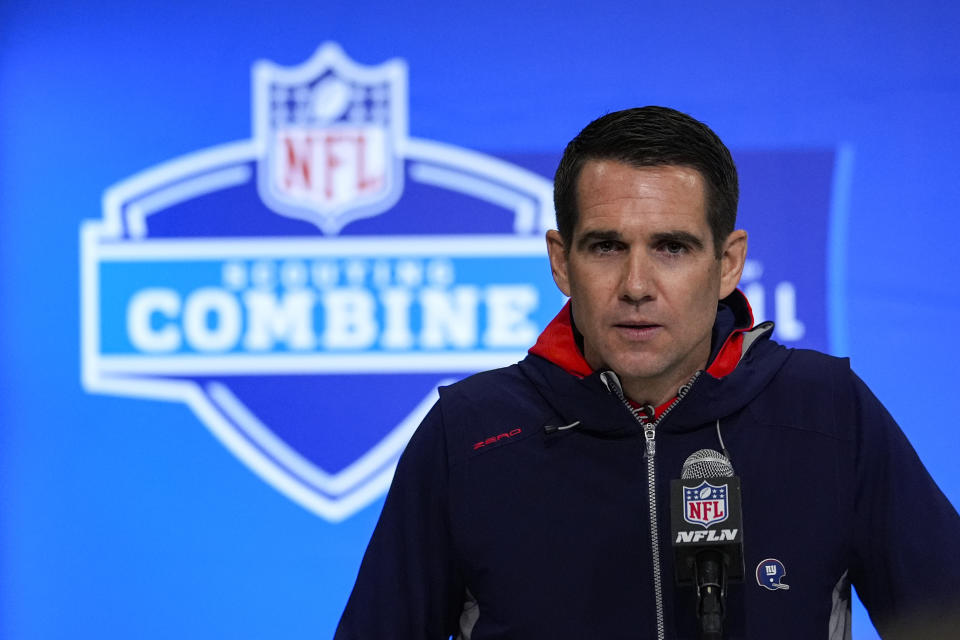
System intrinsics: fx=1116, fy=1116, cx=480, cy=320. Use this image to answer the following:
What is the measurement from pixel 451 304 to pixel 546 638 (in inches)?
64.9

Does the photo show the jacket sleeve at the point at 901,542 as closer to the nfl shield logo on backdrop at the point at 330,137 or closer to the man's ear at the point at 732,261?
the man's ear at the point at 732,261

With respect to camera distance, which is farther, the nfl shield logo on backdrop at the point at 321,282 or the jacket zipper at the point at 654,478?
the nfl shield logo on backdrop at the point at 321,282

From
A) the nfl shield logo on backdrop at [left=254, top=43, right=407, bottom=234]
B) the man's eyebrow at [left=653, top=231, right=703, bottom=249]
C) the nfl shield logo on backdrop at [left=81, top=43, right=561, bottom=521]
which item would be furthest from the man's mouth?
the nfl shield logo on backdrop at [left=254, top=43, right=407, bottom=234]

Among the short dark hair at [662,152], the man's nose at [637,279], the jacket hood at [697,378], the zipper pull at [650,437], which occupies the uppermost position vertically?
the short dark hair at [662,152]

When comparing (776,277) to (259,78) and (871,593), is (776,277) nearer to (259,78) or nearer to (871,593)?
(259,78)

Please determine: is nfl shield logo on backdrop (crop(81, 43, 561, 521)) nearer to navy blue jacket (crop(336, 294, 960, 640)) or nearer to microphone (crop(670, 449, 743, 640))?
navy blue jacket (crop(336, 294, 960, 640))

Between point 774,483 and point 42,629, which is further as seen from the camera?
point 42,629

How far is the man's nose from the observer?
4.34 ft

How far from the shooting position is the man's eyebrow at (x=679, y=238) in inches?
53.0

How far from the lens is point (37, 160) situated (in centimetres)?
303

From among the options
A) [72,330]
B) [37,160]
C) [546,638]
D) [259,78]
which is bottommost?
[546,638]

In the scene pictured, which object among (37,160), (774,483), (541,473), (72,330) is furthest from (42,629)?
(774,483)

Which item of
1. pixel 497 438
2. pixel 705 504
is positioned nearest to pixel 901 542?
pixel 705 504

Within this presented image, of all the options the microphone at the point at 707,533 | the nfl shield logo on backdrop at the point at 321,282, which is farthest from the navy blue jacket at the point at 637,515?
the nfl shield logo on backdrop at the point at 321,282
